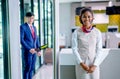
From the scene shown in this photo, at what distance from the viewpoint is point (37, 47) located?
6.69ft

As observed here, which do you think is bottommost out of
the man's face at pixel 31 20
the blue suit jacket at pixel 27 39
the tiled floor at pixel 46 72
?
the tiled floor at pixel 46 72

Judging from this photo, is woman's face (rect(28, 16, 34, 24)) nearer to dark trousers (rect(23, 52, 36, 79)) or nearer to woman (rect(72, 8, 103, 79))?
dark trousers (rect(23, 52, 36, 79))

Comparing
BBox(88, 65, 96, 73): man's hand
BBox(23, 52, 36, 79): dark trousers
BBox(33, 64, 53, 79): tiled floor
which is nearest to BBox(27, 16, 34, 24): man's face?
BBox(23, 52, 36, 79): dark trousers

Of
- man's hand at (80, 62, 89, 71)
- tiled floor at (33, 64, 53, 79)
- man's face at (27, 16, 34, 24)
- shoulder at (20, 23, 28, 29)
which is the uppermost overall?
man's face at (27, 16, 34, 24)

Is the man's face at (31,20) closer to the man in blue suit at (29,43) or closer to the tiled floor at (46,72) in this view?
the man in blue suit at (29,43)

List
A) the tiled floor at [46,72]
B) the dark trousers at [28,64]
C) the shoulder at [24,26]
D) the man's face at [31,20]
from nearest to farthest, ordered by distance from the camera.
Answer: the shoulder at [24,26]
the dark trousers at [28,64]
the man's face at [31,20]
the tiled floor at [46,72]

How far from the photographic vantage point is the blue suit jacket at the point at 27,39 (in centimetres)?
170

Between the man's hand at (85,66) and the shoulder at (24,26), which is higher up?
the shoulder at (24,26)

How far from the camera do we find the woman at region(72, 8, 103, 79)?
249 cm

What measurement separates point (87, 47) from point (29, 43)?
0.92 meters

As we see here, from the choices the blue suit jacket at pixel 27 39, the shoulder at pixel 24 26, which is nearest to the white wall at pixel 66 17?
the blue suit jacket at pixel 27 39

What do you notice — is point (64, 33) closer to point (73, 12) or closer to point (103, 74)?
point (73, 12)

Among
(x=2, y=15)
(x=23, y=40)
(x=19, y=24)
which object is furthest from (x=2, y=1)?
(x=23, y=40)

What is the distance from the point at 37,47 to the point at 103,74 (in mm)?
1621
